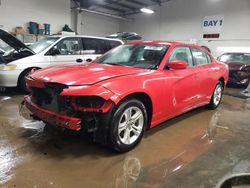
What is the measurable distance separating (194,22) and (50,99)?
1295 centimetres

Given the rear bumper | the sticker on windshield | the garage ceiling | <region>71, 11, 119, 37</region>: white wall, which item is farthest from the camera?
<region>71, 11, 119, 37</region>: white wall

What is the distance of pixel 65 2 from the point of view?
11.8 meters

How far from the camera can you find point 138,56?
3.25 m

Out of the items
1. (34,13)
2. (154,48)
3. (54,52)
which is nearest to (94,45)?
(54,52)

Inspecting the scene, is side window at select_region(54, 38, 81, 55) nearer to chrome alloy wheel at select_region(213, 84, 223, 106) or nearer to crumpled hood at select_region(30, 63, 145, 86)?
crumpled hood at select_region(30, 63, 145, 86)

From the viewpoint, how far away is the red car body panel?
7.36ft

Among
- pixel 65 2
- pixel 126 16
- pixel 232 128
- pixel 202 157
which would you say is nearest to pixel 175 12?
pixel 126 16

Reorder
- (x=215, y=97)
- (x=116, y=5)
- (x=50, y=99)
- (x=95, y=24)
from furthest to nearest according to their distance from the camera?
1. (x=95, y=24)
2. (x=116, y=5)
3. (x=215, y=97)
4. (x=50, y=99)

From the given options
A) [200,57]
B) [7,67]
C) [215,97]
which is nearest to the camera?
[200,57]

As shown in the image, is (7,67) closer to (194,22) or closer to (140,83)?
(140,83)

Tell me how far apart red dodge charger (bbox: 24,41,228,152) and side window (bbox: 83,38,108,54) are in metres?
2.71

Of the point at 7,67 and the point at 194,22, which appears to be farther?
the point at 194,22

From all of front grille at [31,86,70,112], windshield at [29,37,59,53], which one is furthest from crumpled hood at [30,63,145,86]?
windshield at [29,37,59,53]

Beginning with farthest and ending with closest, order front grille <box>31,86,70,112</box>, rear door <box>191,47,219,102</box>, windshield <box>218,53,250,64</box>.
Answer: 1. windshield <box>218,53,250,64</box>
2. rear door <box>191,47,219,102</box>
3. front grille <box>31,86,70,112</box>
